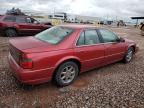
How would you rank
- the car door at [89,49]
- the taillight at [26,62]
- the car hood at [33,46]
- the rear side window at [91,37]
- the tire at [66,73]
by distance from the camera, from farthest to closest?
the rear side window at [91,37]
the car door at [89,49]
the tire at [66,73]
the car hood at [33,46]
the taillight at [26,62]

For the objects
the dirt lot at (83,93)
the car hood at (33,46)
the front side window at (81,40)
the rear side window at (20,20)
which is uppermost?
the rear side window at (20,20)

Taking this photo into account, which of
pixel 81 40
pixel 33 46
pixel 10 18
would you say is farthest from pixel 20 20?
pixel 33 46

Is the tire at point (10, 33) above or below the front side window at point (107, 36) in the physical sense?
below

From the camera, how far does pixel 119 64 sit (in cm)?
638

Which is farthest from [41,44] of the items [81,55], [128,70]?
[128,70]

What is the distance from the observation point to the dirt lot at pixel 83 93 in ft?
11.9

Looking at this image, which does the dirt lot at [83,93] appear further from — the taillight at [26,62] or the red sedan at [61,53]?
the taillight at [26,62]

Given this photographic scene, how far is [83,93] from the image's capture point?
4086 mm

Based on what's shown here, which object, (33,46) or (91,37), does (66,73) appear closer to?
(33,46)

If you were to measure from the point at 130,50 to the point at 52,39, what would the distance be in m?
3.48

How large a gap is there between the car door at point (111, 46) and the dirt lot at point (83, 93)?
0.58m

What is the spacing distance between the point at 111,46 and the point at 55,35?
1881 mm

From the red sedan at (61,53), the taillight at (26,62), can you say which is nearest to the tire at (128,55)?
the red sedan at (61,53)

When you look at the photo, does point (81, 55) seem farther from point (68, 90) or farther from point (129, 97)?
point (129, 97)
